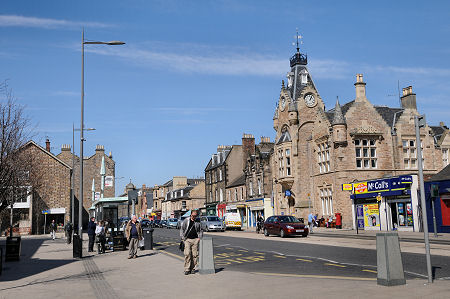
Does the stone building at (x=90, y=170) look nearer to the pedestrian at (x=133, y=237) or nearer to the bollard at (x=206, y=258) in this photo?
the pedestrian at (x=133, y=237)

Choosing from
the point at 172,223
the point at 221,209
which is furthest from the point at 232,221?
the point at 221,209

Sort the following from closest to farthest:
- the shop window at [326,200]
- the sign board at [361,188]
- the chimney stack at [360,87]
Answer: the sign board at [361,188], the shop window at [326,200], the chimney stack at [360,87]

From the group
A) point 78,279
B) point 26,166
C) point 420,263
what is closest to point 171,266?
point 78,279

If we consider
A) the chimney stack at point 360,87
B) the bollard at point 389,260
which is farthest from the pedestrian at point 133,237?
the chimney stack at point 360,87

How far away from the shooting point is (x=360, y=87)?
136 feet

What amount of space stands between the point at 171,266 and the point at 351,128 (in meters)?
28.7

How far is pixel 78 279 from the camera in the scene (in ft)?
40.8

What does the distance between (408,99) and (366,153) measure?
7764 mm

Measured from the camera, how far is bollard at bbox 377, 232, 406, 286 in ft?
30.6

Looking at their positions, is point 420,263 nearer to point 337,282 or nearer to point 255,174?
point 337,282

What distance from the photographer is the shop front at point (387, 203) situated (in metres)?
32.9

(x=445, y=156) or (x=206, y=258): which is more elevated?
(x=445, y=156)

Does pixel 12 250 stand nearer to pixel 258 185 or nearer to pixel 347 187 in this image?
pixel 347 187

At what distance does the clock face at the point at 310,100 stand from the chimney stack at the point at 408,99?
862 cm
